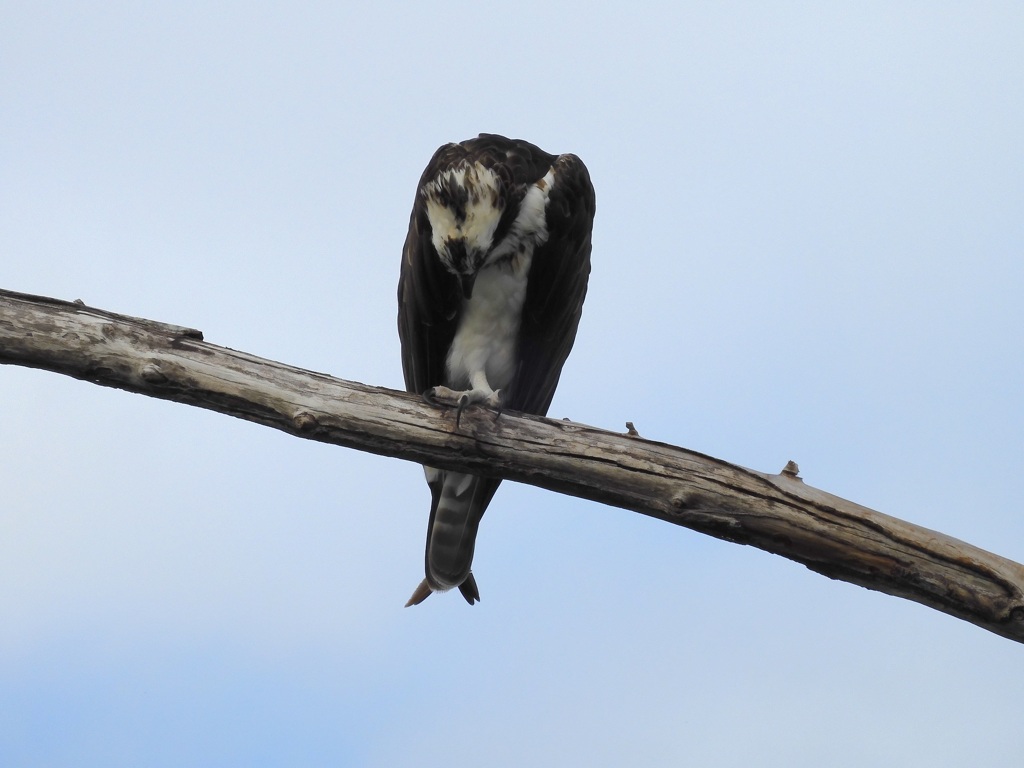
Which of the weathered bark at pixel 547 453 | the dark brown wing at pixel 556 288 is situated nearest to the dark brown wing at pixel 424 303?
the dark brown wing at pixel 556 288

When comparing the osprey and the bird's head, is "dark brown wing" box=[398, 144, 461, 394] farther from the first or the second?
the bird's head

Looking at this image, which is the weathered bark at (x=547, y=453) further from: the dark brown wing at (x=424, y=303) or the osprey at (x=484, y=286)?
the dark brown wing at (x=424, y=303)

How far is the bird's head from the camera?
3838 millimetres

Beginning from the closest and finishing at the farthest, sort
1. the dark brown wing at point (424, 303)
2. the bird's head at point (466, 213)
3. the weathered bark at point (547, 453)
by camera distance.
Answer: the weathered bark at point (547, 453), the bird's head at point (466, 213), the dark brown wing at point (424, 303)

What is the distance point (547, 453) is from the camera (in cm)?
323

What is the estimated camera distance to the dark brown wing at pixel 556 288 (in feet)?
13.4

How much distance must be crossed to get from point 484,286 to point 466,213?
395mm

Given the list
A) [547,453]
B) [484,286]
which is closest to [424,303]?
[484,286]

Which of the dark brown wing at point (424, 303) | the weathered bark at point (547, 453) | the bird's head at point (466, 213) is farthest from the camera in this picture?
the dark brown wing at point (424, 303)

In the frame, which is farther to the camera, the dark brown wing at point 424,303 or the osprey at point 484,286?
the dark brown wing at point 424,303

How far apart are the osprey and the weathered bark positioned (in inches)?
27.4

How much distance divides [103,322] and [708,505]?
2.08 meters

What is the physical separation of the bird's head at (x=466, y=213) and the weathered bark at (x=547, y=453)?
809mm

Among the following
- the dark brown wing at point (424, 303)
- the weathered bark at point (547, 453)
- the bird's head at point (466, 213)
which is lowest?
the weathered bark at point (547, 453)
